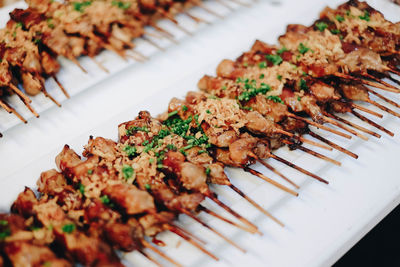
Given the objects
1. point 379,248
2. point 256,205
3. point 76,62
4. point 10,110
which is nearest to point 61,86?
point 76,62

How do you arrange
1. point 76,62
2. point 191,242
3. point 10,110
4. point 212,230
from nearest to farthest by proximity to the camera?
point 191,242 → point 212,230 → point 10,110 → point 76,62

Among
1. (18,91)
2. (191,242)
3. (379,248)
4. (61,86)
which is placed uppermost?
(61,86)

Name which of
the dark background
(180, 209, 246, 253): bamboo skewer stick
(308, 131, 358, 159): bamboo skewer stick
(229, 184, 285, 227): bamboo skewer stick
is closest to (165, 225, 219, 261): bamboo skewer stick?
(180, 209, 246, 253): bamboo skewer stick

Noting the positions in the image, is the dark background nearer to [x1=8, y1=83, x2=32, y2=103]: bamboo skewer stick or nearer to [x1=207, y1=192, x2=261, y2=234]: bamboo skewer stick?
[x1=207, y1=192, x2=261, y2=234]: bamboo skewer stick

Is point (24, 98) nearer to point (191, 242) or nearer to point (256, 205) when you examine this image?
point (191, 242)

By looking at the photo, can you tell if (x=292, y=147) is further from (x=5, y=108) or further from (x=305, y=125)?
(x=5, y=108)

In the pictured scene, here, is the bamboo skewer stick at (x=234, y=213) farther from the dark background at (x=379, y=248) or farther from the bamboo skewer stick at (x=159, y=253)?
the dark background at (x=379, y=248)
